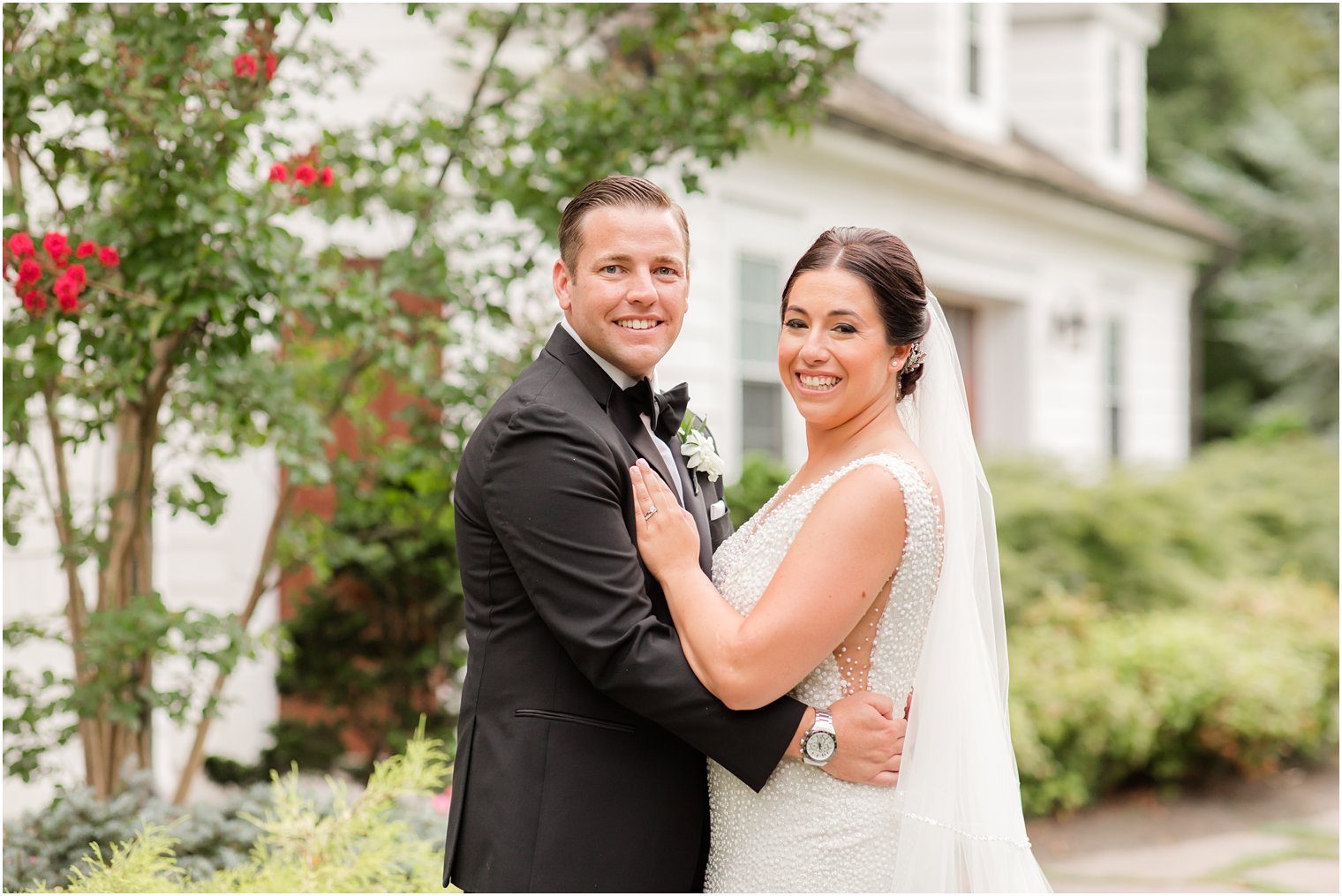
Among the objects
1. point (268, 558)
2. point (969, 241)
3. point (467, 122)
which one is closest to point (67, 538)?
point (268, 558)

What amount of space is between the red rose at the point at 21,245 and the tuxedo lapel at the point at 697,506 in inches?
84.9

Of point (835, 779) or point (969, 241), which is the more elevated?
point (969, 241)

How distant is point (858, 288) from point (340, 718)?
479 cm

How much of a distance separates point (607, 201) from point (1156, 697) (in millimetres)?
5995

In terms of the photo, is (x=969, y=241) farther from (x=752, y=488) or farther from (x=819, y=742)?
(x=819, y=742)

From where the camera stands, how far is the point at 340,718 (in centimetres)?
672

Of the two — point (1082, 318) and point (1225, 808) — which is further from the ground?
point (1082, 318)

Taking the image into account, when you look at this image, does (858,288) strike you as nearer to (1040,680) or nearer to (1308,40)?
(1040,680)

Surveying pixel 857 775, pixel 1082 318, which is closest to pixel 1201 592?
pixel 1082 318

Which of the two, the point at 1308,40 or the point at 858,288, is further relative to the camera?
the point at 1308,40

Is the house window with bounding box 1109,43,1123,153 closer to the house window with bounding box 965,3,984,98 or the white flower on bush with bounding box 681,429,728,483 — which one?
the house window with bounding box 965,3,984,98

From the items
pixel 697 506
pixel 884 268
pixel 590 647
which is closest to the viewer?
pixel 590 647

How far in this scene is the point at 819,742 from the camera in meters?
2.68

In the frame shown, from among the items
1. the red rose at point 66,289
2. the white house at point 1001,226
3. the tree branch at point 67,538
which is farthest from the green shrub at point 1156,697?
the red rose at point 66,289
